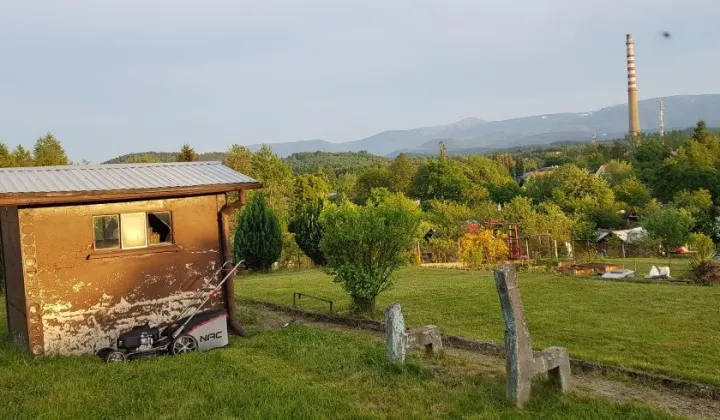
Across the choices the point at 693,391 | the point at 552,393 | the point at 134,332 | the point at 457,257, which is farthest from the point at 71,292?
the point at 457,257

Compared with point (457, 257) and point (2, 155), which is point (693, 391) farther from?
point (2, 155)

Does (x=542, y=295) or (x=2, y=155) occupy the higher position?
(x=2, y=155)

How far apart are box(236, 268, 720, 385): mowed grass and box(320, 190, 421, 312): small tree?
2.70 feet

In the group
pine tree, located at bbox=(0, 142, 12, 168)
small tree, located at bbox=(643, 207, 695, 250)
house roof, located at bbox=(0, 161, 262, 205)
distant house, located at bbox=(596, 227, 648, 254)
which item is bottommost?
distant house, located at bbox=(596, 227, 648, 254)

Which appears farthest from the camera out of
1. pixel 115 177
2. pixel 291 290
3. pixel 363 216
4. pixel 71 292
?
pixel 291 290

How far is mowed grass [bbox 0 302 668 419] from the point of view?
6.72m

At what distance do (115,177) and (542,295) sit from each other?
11998 millimetres

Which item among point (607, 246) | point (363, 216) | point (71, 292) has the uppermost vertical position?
point (363, 216)

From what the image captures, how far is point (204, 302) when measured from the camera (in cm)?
1152

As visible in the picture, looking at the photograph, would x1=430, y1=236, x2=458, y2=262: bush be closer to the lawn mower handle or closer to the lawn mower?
the lawn mower handle

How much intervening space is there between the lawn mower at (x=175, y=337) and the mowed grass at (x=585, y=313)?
4.57 meters

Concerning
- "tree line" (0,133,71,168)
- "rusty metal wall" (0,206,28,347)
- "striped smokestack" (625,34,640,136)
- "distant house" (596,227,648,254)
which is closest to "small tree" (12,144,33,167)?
"tree line" (0,133,71,168)

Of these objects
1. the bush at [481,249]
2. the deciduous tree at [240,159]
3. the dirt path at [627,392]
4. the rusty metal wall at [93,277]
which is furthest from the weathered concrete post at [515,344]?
the deciduous tree at [240,159]

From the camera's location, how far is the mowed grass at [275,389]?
22.1ft
